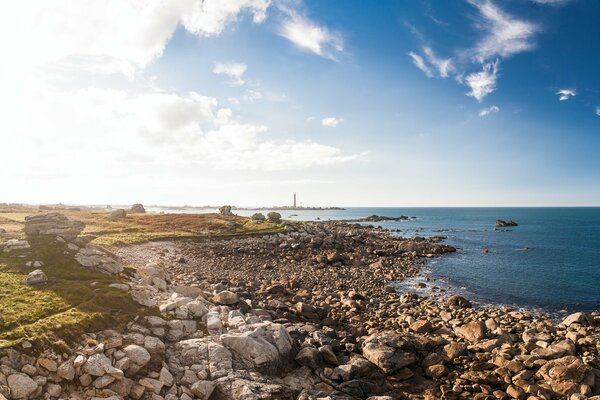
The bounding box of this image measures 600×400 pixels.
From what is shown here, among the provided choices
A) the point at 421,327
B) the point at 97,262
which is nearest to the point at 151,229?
the point at 97,262

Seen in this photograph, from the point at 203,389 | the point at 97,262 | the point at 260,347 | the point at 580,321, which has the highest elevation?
the point at 97,262

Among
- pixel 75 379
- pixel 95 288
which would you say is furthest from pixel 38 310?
pixel 75 379

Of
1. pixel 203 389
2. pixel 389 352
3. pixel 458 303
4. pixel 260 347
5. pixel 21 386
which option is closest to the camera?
pixel 21 386

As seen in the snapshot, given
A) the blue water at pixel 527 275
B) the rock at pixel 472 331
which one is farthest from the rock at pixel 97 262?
the blue water at pixel 527 275

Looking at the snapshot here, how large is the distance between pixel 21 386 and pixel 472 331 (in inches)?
873

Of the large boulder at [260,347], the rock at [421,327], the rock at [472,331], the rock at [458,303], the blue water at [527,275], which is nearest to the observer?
the large boulder at [260,347]

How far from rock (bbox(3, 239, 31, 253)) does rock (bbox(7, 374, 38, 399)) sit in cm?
1263

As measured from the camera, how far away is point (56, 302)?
13906mm

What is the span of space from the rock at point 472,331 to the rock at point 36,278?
2366 centimetres

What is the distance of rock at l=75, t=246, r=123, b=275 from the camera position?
18.6 metres

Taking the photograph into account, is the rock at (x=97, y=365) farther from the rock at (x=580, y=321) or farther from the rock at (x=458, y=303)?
the rock at (x=580, y=321)

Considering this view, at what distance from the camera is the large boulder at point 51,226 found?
20938 mm

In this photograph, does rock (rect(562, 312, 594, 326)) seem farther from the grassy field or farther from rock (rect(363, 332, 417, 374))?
the grassy field

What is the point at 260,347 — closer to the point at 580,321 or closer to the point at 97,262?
the point at 97,262
